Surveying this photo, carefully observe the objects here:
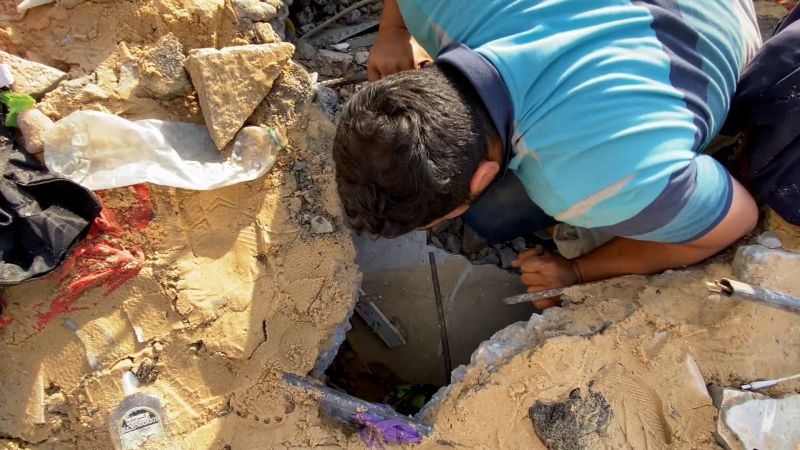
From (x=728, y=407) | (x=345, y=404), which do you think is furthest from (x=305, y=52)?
(x=728, y=407)

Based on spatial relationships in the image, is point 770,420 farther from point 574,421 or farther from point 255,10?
point 255,10

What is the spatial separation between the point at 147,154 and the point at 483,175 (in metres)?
1.26

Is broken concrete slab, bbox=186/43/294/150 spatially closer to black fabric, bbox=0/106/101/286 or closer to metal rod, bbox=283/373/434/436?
black fabric, bbox=0/106/101/286

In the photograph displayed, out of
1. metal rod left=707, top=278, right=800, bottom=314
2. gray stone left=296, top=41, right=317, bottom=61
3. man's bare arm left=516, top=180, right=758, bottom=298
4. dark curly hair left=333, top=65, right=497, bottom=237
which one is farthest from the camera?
gray stone left=296, top=41, right=317, bottom=61

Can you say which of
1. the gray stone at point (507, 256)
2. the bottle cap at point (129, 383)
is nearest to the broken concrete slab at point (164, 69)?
the bottle cap at point (129, 383)

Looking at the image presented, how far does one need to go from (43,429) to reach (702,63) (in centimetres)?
236

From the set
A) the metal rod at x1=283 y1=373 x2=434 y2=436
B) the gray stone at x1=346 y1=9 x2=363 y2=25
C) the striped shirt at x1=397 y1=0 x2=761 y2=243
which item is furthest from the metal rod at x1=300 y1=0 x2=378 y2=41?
the metal rod at x1=283 y1=373 x2=434 y2=436

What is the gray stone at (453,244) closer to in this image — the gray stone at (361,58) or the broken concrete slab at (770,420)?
the gray stone at (361,58)

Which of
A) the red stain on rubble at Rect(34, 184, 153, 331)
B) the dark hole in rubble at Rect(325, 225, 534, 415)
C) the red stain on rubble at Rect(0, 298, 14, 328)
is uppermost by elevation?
the red stain on rubble at Rect(34, 184, 153, 331)

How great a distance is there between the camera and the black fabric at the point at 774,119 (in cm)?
165

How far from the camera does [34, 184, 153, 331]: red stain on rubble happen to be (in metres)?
1.95

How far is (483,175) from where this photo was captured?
4.78ft

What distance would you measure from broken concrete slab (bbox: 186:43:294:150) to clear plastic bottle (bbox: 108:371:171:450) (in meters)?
0.92

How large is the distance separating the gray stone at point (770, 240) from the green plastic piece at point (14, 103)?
99.2 inches
